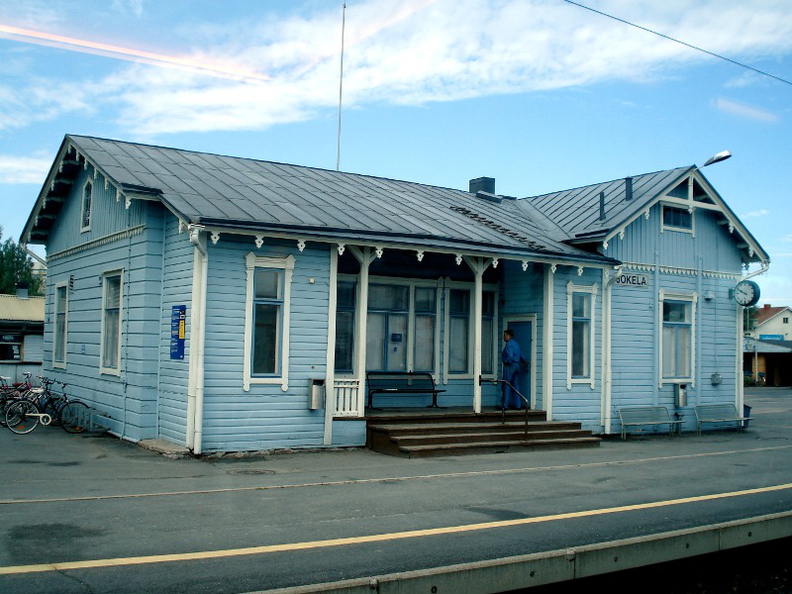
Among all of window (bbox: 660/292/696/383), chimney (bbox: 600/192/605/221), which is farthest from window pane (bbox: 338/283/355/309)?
window (bbox: 660/292/696/383)

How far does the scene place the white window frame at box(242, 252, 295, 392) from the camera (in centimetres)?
1419

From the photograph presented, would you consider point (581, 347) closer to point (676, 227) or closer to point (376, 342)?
point (676, 227)

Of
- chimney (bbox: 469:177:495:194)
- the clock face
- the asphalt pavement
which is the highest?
chimney (bbox: 469:177:495:194)

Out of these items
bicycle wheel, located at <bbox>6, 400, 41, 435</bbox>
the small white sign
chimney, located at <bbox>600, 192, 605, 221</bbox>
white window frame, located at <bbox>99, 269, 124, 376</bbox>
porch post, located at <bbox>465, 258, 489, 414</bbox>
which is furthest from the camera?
chimney, located at <bbox>600, 192, 605, 221</bbox>

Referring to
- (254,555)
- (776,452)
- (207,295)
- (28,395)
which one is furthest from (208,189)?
(776,452)

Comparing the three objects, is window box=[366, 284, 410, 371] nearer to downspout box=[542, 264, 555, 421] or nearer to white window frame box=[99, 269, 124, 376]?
downspout box=[542, 264, 555, 421]

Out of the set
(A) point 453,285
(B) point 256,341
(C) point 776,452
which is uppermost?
(A) point 453,285

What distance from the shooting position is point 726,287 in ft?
71.7

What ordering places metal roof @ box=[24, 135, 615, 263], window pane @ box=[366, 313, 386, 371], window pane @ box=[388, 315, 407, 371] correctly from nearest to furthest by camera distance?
metal roof @ box=[24, 135, 615, 263]
window pane @ box=[366, 313, 386, 371]
window pane @ box=[388, 315, 407, 371]

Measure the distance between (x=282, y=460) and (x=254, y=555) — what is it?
6415mm

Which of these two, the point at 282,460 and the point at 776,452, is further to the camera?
the point at 776,452

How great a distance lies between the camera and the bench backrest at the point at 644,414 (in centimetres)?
1923

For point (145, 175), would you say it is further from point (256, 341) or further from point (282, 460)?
point (282, 460)

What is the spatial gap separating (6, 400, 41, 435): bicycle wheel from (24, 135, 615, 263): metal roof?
16.7 ft
